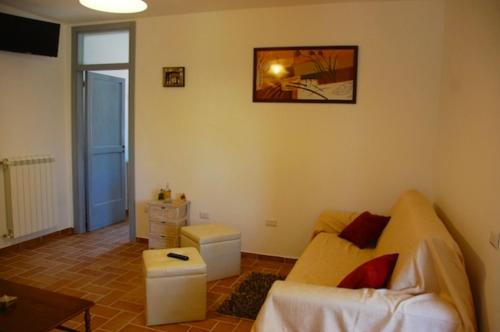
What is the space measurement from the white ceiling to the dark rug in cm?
253

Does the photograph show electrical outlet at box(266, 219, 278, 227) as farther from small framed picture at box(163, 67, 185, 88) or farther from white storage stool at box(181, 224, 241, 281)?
small framed picture at box(163, 67, 185, 88)

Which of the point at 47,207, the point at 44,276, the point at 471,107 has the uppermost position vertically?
the point at 471,107

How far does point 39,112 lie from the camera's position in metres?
4.15

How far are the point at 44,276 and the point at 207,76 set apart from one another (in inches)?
96.4

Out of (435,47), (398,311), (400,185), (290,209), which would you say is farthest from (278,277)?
(435,47)

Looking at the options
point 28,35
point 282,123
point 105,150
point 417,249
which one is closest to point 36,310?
point 417,249

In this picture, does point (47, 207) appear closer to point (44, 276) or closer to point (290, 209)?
point (44, 276)

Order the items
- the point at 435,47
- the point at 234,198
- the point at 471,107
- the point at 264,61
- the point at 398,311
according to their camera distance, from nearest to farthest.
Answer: the point at 398,311 → the point at 471,107 → the point at 435,47 → the point at 264,61 → the point at 234,198

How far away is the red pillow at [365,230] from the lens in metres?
3.03

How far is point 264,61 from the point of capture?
3.68m

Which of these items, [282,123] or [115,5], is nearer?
[115,5]

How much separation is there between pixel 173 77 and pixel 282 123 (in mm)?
1295

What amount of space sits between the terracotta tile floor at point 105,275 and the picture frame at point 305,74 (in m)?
1.69

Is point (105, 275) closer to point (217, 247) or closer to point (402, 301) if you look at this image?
point (217, 247)
